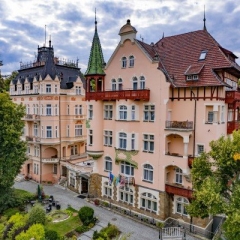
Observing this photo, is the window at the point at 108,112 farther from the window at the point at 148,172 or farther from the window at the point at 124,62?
the window at the point at 148,172

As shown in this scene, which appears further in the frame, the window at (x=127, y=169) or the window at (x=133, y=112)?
the window at (x=127, y=169)

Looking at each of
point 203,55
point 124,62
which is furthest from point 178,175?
point 124,62

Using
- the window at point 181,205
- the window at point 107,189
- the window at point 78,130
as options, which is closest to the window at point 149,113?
the window at point 181,205

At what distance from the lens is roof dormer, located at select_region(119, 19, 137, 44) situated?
2728cm

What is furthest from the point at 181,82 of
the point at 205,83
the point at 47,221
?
the point at 47,221

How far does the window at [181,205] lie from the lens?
2569 centimetres

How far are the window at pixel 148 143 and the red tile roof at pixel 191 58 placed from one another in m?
6.31

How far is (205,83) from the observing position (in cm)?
2391

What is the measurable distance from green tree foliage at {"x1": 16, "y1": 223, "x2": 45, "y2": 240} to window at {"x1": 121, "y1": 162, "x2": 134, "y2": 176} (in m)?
11.7

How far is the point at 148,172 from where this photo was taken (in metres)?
27.3

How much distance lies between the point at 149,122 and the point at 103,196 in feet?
39.8

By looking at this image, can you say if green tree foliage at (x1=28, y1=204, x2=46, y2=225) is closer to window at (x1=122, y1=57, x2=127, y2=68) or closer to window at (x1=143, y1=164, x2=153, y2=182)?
window at (x1=143, y1=164, x2=153, y2=182)

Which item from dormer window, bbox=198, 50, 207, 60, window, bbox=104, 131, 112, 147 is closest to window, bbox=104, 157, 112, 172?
window, bbox=104, 131, 112, 147

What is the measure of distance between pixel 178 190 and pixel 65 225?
40.5 ft
